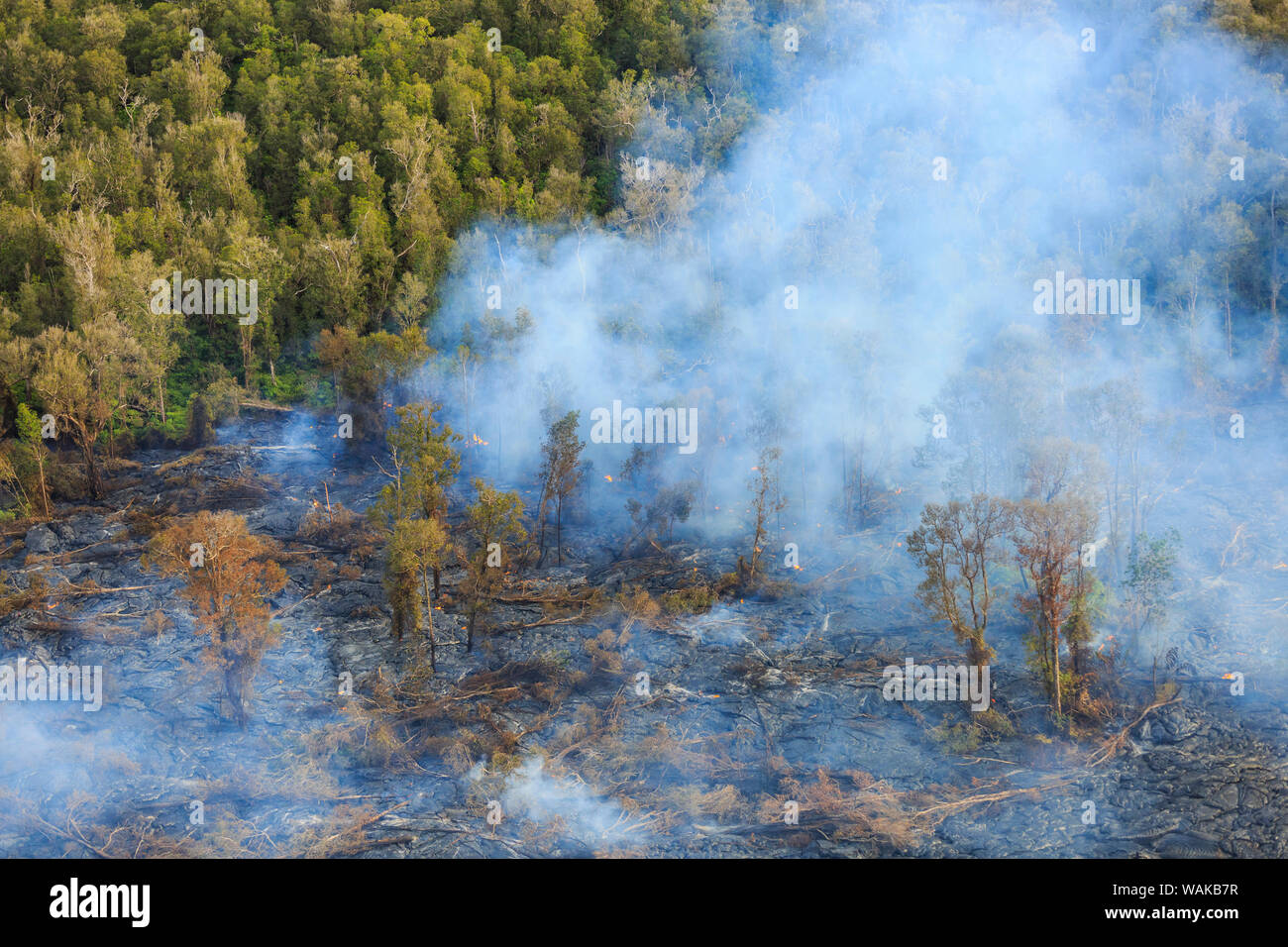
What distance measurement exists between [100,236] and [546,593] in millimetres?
29067

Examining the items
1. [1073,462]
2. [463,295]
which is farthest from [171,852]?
[463,295]

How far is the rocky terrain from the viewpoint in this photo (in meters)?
27.2

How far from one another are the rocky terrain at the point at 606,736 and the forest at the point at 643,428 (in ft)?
0.48

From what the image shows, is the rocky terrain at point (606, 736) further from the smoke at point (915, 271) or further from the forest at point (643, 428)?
the smoke at point (915, 271)

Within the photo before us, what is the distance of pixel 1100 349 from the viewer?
46.3m

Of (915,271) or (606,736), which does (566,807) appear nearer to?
(606,736)

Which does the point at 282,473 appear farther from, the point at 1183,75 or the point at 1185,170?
the point at 1183,75

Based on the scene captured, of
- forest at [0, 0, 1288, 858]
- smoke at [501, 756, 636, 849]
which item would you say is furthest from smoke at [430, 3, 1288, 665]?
smoke at [501, 756, 636, 849]

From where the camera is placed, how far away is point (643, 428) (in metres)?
44.6

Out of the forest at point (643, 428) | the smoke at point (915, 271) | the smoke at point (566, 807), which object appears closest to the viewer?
the smoke at point (566, 807)

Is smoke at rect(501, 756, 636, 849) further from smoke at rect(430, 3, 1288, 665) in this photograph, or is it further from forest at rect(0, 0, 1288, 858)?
smoke at rect(430, 3, 1288, 665)

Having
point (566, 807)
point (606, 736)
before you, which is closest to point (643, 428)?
point (606, 736)

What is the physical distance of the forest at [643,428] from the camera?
29312mm

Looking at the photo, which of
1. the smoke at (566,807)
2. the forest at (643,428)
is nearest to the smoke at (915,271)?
the forest at (643,428)
